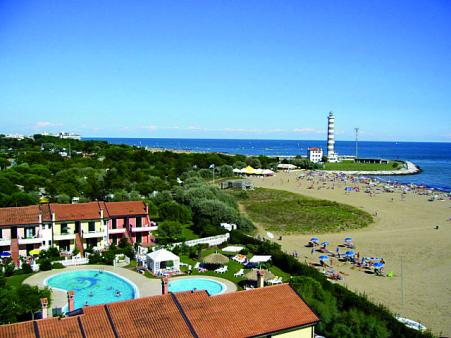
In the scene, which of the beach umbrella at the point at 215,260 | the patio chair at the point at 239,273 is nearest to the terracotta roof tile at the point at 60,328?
the patio chair at the point at 239,273

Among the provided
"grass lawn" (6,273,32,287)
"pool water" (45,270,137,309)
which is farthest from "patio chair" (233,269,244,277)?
"grass lawn" (6,273,32,287)

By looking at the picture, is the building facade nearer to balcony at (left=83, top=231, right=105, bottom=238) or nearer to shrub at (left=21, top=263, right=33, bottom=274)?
balcony at (left=83, top=231, right=105, bottom=238)

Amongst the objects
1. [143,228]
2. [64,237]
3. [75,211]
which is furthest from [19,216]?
[143,228]

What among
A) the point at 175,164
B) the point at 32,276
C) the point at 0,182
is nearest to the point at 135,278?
the point at 32,276

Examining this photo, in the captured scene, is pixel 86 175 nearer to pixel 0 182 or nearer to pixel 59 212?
pixel 0 182

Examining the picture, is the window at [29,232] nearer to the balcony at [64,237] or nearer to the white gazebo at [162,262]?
the balcony at [64,237]

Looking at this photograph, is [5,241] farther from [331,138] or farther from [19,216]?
[331,138]
